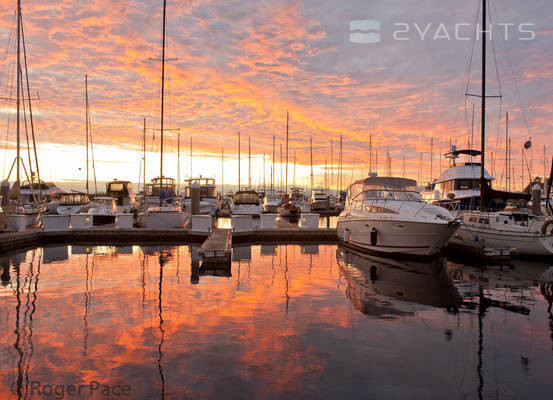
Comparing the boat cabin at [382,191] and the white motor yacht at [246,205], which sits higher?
the boat cabin at [382,191]

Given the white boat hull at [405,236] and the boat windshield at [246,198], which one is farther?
the boat windshield at [246,198]

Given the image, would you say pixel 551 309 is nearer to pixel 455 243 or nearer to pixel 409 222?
pixel 409 222

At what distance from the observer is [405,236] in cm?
1684

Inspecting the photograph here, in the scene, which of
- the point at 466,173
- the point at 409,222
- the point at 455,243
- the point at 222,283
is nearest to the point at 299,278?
the point at 222,283

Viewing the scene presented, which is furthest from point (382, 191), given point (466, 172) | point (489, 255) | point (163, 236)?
point (163, 236)

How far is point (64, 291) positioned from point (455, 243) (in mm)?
17901

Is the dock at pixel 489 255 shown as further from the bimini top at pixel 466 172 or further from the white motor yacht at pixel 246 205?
the white motor yacht at pixel 246 205

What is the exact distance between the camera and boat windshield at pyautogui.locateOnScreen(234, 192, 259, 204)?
1315 inches

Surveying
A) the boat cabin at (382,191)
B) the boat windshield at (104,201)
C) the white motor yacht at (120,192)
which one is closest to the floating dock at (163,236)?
the boat cabin at (382,191)

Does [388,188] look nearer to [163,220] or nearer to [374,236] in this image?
[374,236]

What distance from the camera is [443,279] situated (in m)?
13.9

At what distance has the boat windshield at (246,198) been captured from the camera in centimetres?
3341

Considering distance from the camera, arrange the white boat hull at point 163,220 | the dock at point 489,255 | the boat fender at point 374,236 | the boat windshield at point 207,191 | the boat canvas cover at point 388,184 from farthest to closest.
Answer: the boat windshield at point 207,191, the white boat hull at point 163,220, the boat canvas cover at point 388,184, the boat fender at point 374,236, the dock at point 489,255

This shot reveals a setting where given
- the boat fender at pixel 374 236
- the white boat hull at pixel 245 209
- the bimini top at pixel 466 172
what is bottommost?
the boat fender at pixel 374 236
